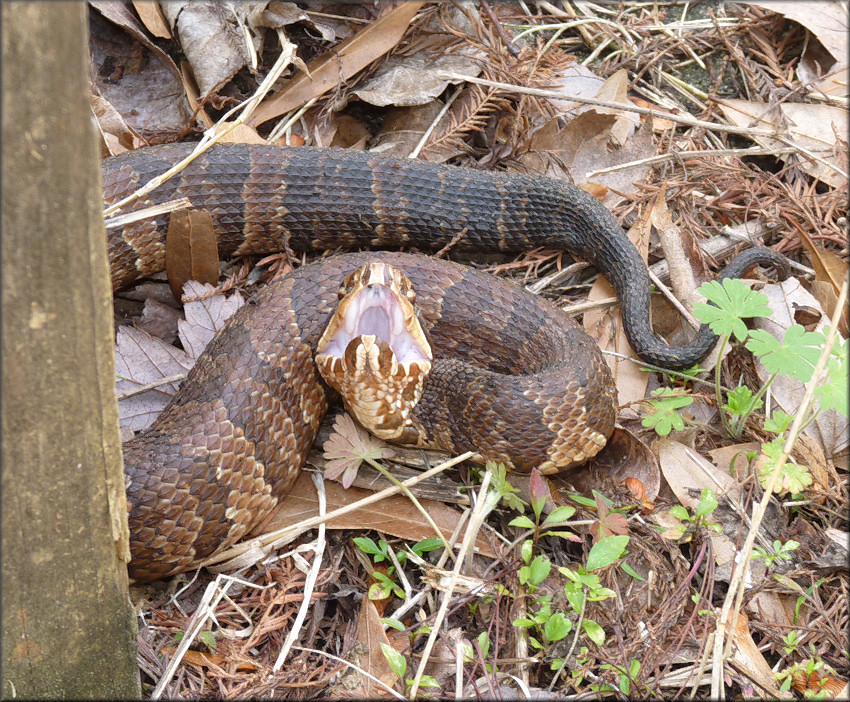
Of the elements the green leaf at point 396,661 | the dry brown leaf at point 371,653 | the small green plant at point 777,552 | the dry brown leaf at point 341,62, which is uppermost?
the dry brown leaf at point 341,62

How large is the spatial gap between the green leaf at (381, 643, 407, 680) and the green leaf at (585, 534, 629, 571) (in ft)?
2.41

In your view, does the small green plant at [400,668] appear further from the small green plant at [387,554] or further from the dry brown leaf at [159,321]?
the dry brown leaf at [159,321]

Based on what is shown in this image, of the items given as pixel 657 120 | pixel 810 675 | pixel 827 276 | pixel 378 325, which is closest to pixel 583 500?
pixel 810 675

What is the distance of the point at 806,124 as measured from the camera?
14.4 ft

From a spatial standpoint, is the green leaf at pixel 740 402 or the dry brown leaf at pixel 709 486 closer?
the dry brown leaf at pixel 709 486

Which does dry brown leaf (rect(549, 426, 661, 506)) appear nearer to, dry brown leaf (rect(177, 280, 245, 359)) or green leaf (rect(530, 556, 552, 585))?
green leaf (rect(530, 556, 552, 585))

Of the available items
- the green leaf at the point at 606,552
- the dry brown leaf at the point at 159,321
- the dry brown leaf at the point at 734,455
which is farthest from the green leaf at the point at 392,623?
the dry brown leaf at the point at 159,321

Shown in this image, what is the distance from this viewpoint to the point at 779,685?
2699mm

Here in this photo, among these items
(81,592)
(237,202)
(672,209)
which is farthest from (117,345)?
(672,209)

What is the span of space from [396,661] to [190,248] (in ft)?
7.90

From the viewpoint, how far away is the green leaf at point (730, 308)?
125 inches

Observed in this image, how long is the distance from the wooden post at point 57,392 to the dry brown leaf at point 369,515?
3.41 feet

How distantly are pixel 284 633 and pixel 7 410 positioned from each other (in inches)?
59.7

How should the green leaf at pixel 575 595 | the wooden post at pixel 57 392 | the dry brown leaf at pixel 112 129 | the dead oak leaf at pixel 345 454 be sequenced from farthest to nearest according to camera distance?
the dry brown leaf at pixel 112 129 < the dead oak leaf at pixel 345 454 < the green leaf at pixel 575 595 < the wooden post at pixel 57 392
